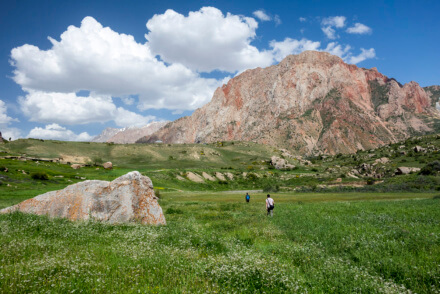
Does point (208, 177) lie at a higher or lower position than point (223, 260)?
lower

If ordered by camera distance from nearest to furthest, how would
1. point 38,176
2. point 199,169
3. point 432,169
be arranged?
point 38,176
point 432,169
point 199,169

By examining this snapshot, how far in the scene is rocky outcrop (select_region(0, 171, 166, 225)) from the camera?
18.0 m

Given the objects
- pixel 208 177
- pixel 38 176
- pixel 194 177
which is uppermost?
pixel 38 176

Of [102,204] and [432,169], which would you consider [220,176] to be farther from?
[102,204]

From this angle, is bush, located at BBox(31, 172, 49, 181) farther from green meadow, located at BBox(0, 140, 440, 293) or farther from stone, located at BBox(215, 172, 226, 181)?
stone, located at BBox(215, 172, 226, 181)

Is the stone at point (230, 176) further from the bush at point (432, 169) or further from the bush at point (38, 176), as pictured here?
the bush at point (38, 176)

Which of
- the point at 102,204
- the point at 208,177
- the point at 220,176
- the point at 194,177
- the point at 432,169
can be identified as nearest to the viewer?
the point at 102,204

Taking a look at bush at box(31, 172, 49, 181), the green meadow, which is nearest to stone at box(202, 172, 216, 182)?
bush at box(31, 172, 49, 181)

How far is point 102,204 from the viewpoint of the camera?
1845 cm

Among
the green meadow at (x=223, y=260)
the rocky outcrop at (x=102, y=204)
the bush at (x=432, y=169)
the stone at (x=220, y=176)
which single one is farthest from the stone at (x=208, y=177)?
the green meadow at (x=223, y=260)

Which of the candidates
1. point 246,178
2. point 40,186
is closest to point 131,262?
point 40,186

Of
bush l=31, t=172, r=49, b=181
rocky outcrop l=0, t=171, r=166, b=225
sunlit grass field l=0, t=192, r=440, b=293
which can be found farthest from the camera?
bush l=31, t=172, r=49, b=181

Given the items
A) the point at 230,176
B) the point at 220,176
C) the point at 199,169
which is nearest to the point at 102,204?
the point at 220,176

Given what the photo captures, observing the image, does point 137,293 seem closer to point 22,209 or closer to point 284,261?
point 284,261
